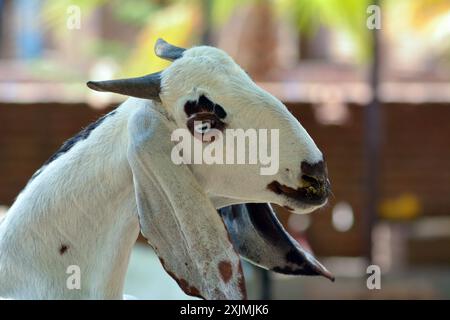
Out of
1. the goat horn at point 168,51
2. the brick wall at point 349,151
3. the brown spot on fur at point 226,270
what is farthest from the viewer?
the brick wall at point 349,151

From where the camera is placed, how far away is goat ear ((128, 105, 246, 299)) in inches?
76.9

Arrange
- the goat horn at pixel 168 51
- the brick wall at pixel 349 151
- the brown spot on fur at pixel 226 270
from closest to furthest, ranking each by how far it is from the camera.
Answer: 1. the brown spot on fur at pixel 226 270
2. the goat horn at pixel 168 51
3. the brick wall at pixel 349 151

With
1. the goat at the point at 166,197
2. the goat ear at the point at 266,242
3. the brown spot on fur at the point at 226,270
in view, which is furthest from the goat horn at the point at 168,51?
the brown spot on fur at the point at 226,270

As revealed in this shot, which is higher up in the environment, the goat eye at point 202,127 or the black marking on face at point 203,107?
the black marking on face at point 203,107

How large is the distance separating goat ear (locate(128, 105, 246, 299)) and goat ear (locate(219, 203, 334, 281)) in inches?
6.8

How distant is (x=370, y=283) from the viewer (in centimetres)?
371

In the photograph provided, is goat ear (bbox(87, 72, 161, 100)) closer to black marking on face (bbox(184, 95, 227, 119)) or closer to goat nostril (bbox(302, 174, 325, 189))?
black marking on face (bbox(184, 95, 227, 119))

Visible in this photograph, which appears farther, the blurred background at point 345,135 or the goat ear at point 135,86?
the blurred background at point 345,135

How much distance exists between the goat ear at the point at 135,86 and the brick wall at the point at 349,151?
8.03 meters

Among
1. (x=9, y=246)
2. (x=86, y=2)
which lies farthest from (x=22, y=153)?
(x=9, y=246)

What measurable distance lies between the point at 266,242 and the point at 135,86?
0.42 m

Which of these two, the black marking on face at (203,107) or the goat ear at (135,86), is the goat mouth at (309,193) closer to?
the black marking on face at (203,107)

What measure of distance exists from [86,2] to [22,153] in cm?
195

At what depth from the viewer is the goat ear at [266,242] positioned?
7.00ft
